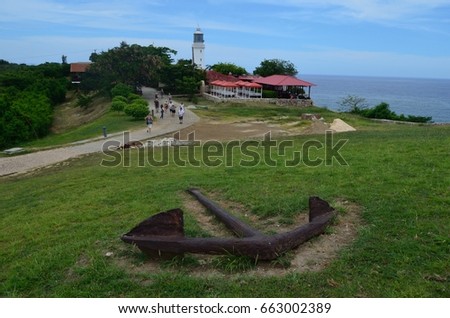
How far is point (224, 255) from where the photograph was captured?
448cm

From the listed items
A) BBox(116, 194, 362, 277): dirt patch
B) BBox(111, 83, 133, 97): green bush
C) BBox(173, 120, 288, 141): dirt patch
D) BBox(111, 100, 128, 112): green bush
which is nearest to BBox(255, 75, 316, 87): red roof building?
BBox(111, 83, 133, 97): green bush

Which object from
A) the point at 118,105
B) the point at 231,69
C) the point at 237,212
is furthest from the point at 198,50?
the point at 237,212

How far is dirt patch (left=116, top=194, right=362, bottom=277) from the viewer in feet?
14.2

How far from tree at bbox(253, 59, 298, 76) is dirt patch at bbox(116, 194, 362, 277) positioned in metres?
48.2

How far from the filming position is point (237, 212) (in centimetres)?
655

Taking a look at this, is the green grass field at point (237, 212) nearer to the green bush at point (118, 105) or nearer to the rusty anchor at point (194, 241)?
the rusty anchor at point (194, 241)

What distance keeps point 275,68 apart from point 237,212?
48.3 m

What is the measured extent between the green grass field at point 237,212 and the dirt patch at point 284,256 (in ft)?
0.10

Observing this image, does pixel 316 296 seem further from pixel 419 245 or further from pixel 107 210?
pixel 107 210

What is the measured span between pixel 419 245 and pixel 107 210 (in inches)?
205

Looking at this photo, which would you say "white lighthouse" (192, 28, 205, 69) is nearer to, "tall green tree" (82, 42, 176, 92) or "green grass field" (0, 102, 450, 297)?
"tall green tree" (82, 42, 176, 92)

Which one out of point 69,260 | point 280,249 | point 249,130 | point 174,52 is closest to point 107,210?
point 69,260

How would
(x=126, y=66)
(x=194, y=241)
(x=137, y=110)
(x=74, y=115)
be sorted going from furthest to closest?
(x=74, y=115) < (x=126, y=66) < (x=137, y=110) < (x=194, y=241)

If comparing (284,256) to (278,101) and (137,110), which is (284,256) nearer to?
(137,110)
